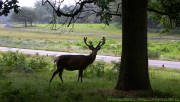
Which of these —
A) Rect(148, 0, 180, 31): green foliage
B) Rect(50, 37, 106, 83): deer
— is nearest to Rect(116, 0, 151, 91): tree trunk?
Rect(148, 0, 180, 31): green foliage

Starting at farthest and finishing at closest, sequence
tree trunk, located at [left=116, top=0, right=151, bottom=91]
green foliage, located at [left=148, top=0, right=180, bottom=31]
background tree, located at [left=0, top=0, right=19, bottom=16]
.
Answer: green foliage, located at [left=148, top=0, right=180, bottom=31] < tree trunk, located at [left=116, top=0, right=151, bottom=91] < background tree, located at [left=0, top=0, right=19, bottom=16]

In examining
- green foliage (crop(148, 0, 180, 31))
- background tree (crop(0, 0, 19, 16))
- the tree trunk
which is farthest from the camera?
green foliage (crop(148, 0, 180, 31))

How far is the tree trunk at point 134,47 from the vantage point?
1129 centimetres

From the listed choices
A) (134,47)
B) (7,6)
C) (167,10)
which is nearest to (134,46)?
(134,47)

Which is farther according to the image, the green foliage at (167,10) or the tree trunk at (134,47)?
the green foliage at (167,10)

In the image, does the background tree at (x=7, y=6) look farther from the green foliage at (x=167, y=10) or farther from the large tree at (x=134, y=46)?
the green foliage at (x=167, y=10)

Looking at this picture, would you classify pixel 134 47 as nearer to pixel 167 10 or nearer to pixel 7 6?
pixel 7 6

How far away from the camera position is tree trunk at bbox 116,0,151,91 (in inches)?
444

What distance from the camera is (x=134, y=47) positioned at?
11.3 meters

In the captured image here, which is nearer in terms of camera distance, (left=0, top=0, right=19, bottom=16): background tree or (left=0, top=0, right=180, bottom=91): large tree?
(left=0, top=0, right=19, bottom=16): background tree

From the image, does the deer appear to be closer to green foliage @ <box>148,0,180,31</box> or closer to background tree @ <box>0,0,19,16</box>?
green foliage @ <box>148,0,180,31</box>

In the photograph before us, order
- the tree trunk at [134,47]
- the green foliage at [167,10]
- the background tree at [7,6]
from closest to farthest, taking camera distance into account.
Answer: the background tree at [7,6] < the tree trunk at [134,47] < the green foliage at [167,10]

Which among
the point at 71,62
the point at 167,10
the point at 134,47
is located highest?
the point at 167,10

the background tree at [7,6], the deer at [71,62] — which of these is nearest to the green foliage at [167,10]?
the deer at [71,62]
